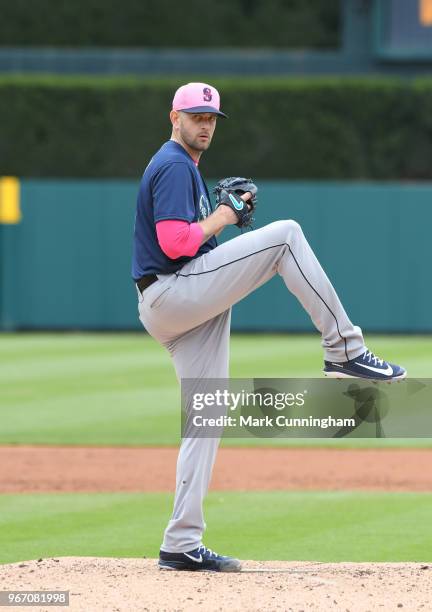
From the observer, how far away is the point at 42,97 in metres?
23.9

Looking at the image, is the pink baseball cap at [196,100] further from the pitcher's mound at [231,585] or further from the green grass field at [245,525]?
the green grass field at [245,525]

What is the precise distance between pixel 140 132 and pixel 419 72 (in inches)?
223

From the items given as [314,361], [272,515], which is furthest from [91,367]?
Result: [272,515]

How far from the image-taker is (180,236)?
4949 millimetres

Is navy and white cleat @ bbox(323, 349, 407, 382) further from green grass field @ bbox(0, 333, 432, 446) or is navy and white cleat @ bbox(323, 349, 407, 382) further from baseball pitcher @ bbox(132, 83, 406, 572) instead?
green grass field @ bbox(0, 333, 432, 446)

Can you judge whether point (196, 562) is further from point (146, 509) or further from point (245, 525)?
point (146, 509)

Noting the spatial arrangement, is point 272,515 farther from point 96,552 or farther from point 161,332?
point 161,332

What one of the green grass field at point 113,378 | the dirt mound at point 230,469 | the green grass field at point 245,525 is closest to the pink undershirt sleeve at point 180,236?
the green grass field at point 245,525

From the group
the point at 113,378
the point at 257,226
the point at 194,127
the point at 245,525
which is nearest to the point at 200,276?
the point at 194,127

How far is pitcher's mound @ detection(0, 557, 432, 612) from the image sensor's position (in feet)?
15.4

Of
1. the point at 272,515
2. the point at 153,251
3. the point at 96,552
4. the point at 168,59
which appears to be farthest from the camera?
the point at 168,59

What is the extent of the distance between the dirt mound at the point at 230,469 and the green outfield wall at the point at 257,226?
8.80 metres

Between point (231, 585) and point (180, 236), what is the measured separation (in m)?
1.37

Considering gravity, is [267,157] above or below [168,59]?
below
